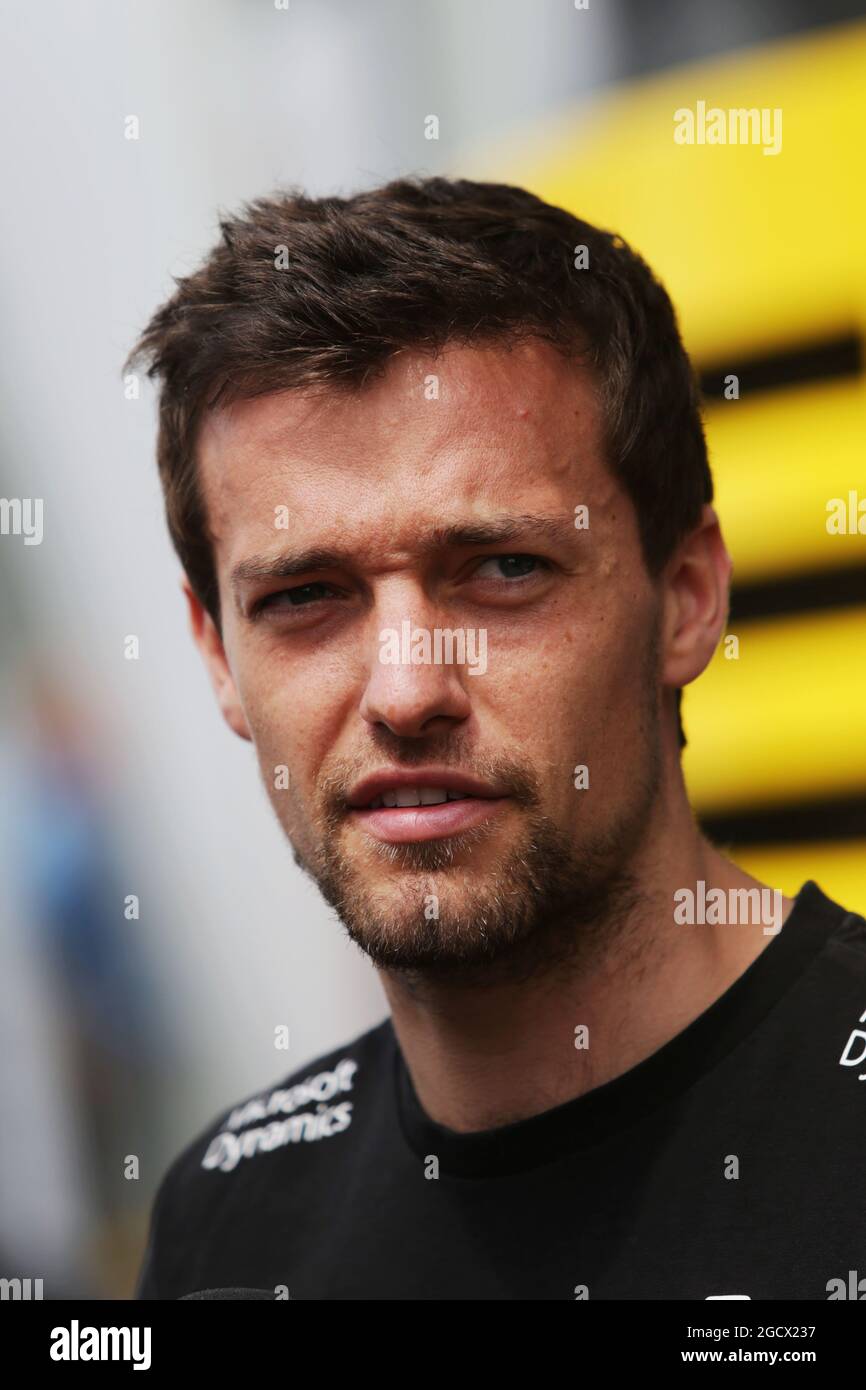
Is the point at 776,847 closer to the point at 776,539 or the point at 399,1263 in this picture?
the point at 776,539

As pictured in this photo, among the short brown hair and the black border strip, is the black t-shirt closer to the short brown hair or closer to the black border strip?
the short brown hair

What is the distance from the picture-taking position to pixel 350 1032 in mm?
2938

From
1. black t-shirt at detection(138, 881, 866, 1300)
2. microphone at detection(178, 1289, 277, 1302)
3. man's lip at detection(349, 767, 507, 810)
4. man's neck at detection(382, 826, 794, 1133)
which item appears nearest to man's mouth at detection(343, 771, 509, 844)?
man's lip at detection(349, 767, 507, 810)

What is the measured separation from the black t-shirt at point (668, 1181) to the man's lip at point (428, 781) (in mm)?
317

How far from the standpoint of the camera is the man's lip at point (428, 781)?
52.9 inches

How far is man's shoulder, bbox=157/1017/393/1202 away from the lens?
1.76 m

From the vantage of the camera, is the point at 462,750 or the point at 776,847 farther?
the point at 776,847

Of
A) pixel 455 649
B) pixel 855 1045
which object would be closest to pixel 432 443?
pixel 455 649

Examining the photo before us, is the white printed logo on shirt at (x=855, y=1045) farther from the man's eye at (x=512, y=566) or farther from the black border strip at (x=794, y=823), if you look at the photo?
the black border strip at (x=794, y=823)

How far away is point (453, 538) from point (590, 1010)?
1.66 feet

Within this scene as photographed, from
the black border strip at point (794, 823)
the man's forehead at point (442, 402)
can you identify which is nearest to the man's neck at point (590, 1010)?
the man's forehead at point (442, 402)
